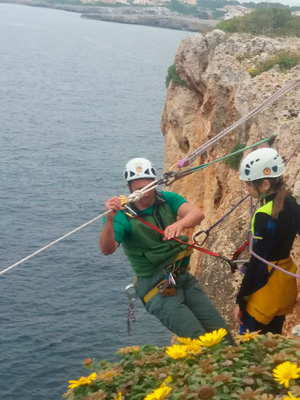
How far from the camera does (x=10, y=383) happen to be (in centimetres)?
2339

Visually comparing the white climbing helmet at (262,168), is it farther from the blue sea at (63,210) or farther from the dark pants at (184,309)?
the blue sea at (63,210)

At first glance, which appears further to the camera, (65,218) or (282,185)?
(65,218)

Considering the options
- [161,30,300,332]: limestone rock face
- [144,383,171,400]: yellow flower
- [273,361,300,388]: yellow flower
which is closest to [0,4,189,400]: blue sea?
[161,30,300,332]: limestone rock face

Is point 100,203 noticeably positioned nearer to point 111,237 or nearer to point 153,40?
A: point 111,237

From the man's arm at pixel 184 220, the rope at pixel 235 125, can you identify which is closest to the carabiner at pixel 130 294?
the man's arm at pixel 184 220

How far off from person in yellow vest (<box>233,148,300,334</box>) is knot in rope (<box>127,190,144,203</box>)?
117 cm

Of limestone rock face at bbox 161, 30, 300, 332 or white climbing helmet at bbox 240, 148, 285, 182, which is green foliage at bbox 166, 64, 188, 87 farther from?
white climbing helmet at bbox 240, 148, 285, 182

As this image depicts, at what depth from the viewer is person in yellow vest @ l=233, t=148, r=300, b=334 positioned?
6.54 metres

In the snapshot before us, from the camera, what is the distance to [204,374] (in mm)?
4586

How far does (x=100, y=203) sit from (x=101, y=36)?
126 meters

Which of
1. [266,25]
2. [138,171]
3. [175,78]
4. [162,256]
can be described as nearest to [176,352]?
[162,256]

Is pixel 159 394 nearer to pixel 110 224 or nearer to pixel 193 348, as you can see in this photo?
pixel 193 348

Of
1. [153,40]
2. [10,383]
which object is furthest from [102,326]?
[153,40]

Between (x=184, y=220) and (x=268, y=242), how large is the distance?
984mm
